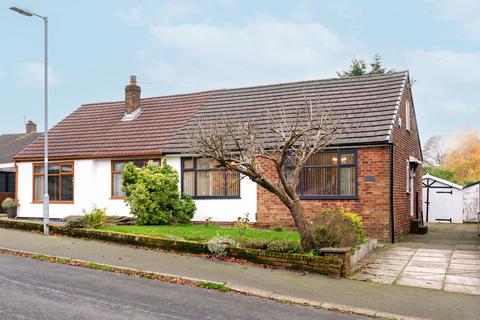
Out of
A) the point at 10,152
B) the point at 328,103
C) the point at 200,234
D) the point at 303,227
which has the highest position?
the point at 328,103

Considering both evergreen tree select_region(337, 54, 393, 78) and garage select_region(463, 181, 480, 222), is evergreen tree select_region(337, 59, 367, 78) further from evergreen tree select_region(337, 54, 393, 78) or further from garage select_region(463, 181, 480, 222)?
garage select_region(463, 181, 480, 222)

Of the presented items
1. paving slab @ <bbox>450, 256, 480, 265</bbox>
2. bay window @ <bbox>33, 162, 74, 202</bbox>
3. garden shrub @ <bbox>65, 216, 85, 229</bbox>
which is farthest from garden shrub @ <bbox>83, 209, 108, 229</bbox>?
paving slab @ <bbox>450, 256, 480, 265</bbox>

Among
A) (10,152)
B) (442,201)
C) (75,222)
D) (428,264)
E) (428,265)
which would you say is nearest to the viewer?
(428,265)

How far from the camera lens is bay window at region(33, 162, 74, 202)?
2120cm

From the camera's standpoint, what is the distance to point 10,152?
33.2 meters

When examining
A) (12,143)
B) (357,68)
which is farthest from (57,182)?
(357,68)

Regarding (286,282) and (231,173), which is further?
(231,173)

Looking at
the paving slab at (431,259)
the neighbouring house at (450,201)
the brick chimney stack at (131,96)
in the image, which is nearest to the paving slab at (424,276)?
the paving slab at (431,259)

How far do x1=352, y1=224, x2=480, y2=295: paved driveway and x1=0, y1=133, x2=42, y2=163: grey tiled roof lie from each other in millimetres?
26218

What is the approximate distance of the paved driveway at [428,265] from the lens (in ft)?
32.9

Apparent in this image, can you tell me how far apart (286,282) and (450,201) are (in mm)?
21180

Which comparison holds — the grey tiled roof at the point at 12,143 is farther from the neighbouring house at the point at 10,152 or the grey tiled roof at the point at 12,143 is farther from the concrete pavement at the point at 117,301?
the concrete pavement at the point at 117,301

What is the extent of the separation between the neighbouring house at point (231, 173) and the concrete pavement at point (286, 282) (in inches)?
139

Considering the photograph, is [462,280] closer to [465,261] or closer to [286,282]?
[465,261]
